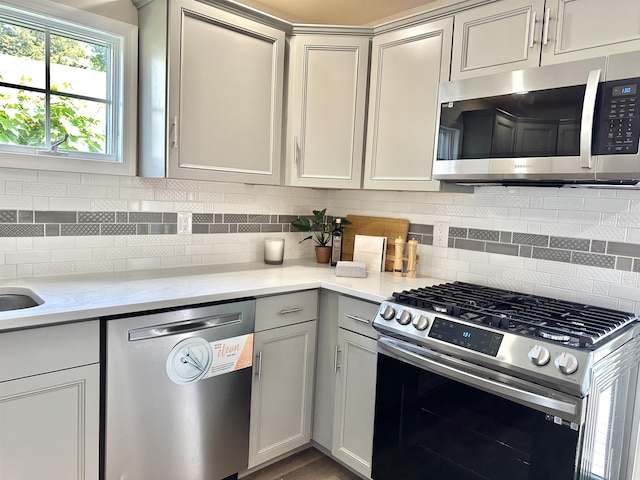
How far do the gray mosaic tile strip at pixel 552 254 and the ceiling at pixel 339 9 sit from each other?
57.6 inches

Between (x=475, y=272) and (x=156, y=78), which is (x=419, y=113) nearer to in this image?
(x=475, y=272)

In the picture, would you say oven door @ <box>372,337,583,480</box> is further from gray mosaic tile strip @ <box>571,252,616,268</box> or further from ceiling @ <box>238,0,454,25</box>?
ceiling @ <box>238,0,454,25</box>

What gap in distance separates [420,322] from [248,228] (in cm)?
132

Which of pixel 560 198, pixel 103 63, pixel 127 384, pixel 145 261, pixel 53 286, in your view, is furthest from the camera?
pixel 145 261

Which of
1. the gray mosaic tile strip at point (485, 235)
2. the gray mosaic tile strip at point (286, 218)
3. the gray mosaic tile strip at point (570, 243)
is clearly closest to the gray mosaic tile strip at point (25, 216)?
the gray mosaic tile strip at point (286, 218)

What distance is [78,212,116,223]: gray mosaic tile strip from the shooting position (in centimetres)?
211

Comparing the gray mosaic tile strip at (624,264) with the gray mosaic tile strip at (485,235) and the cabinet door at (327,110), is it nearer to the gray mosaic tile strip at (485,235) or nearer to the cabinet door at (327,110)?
the gray mosaic tile strip at (485,235)

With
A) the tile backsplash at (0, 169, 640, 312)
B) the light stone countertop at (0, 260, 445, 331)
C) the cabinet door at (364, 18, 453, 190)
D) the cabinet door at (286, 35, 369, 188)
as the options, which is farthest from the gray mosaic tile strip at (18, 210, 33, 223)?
the cabinet door at (364, 18, 453, 190)

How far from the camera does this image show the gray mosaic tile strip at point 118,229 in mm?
2188

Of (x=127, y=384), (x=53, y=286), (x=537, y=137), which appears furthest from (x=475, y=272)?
(x=53, y=286)

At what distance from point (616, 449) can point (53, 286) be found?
2314mm

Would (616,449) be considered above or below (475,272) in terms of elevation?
below

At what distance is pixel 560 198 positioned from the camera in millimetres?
2031

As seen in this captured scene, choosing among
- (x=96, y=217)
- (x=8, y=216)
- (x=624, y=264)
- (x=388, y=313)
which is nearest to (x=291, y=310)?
(x=388, y=313)
